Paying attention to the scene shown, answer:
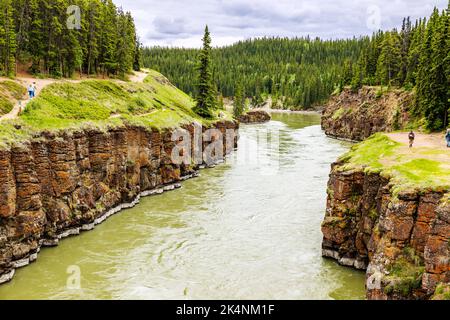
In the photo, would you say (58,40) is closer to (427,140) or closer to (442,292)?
(427,140)

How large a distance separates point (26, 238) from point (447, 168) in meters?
29.6

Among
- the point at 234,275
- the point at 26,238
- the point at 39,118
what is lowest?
the point at 234,275

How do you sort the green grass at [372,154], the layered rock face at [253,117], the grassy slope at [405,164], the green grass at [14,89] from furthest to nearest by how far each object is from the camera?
the layered rock face at [253,117], the green grass at [14,89], the green grass at [372,154], the grassy slope at [405,164]

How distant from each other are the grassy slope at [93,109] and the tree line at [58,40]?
7770 millimetres

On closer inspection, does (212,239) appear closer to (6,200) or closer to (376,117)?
(6,200)

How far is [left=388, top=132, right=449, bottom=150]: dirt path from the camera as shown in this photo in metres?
38.0

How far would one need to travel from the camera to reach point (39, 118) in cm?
3641

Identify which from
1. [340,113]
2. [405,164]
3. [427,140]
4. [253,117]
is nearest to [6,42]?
[405,164]

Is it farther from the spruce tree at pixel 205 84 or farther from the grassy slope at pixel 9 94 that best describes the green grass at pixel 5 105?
the spruce tree at pixel 205 84

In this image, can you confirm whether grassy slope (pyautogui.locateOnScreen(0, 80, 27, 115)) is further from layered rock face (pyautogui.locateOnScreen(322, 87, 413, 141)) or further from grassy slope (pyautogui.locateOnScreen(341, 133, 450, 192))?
layered rock face (pyautogui.locateOnScreen(322, 87, 413, 141))

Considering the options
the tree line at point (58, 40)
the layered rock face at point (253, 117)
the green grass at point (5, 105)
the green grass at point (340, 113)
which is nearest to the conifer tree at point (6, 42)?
the tree line at point (58, 40)

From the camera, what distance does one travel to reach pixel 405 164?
1101 inches

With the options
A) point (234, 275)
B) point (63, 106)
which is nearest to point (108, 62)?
point (63, 106)

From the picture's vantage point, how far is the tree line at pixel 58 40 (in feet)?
182
